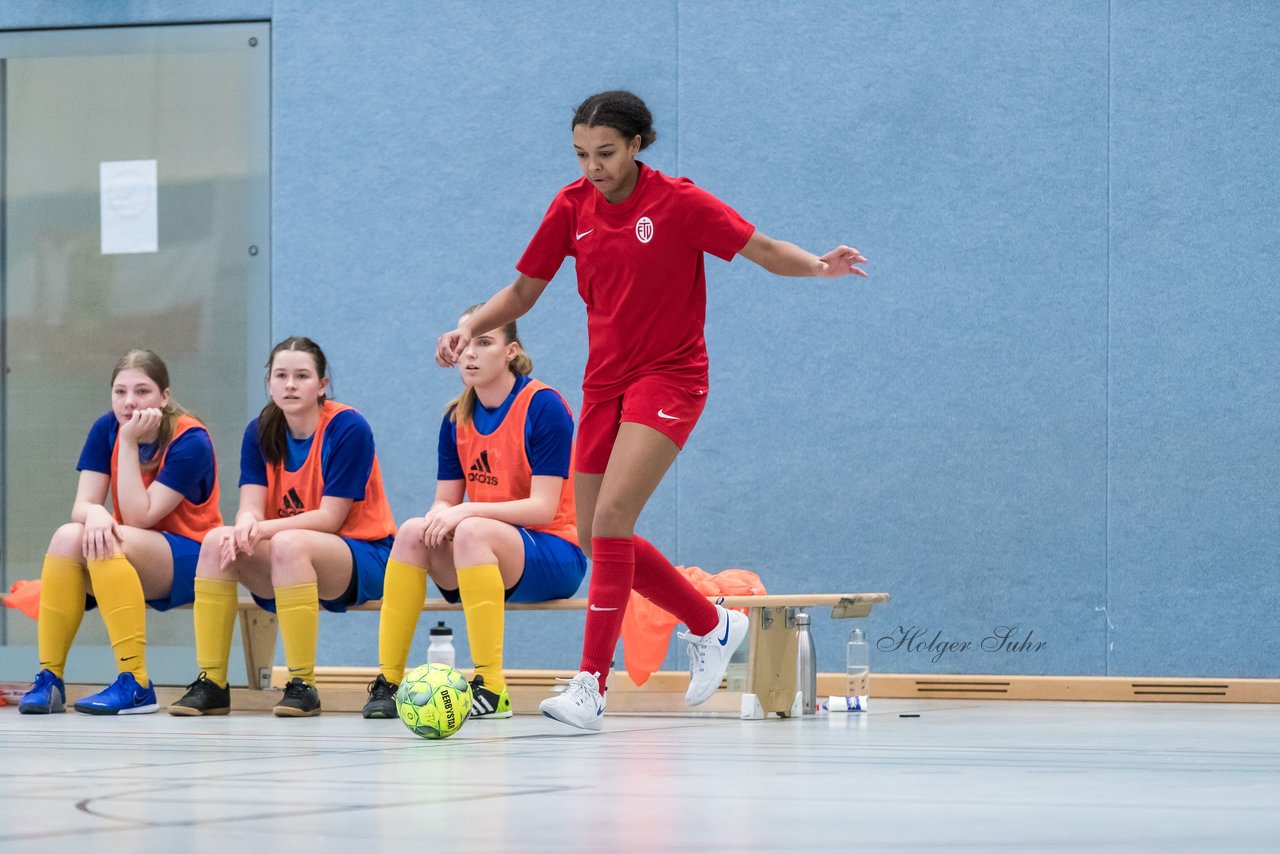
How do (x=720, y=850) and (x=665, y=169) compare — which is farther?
(x=665, y=169)

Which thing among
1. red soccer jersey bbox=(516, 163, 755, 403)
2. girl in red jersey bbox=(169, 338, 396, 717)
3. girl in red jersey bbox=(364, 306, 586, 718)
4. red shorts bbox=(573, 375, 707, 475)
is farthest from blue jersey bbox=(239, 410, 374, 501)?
red soccer jersey bbox=(516, 163, 755, 403)

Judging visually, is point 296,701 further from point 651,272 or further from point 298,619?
point 651,272

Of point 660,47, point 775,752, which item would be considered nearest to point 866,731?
point 775,752

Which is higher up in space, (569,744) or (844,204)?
(844,204)

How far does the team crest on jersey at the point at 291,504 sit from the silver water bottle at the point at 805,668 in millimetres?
1482

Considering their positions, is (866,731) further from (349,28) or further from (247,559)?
(349,28)

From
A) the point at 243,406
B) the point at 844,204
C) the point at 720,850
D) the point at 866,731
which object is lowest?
the point at 866,731

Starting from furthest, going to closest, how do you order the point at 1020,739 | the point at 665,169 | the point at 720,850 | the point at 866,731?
the point at 665,169 → the point at 866,731 → the point at 1020,739 → the point at 720,850

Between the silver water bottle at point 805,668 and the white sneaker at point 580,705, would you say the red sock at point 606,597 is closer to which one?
the white sneaker at point 580,705

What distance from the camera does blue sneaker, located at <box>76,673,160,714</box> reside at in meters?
4.61

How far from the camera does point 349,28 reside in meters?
6.62

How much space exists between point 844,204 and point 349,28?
212 centimetres

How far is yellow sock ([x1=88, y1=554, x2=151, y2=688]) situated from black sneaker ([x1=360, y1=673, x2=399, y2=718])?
72 cm

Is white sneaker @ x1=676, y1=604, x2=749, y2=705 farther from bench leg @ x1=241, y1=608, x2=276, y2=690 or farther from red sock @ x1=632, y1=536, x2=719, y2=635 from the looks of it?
bench leg @ x1=241, y1=608, x2=276, y2=690
